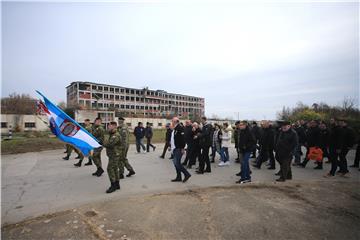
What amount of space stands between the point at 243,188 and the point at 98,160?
470cm

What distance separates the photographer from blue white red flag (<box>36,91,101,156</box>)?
5500 mm

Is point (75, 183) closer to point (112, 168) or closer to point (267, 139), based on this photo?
point (112, 168)

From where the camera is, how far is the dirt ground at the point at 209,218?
316 centimetres

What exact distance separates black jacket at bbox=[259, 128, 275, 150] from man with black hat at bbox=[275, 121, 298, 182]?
1829mm

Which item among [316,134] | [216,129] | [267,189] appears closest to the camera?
[267,189]

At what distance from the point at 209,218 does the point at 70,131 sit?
14.4 ft

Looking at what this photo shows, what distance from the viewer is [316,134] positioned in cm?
789

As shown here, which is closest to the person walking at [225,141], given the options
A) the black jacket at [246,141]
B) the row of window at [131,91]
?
the black jacket at [246,141]

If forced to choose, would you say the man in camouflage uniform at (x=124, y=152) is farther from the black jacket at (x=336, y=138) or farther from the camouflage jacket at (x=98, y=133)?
the black jacket at (x=336, y=138)

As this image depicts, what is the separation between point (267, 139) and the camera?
801 cm

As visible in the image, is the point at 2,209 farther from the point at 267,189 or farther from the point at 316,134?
the point at 316,134

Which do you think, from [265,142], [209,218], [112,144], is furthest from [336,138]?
[112,144]

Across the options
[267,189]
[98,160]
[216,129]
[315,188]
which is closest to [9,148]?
[98,160]

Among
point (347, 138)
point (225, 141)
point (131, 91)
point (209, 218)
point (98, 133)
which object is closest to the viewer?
point (209, 218)
